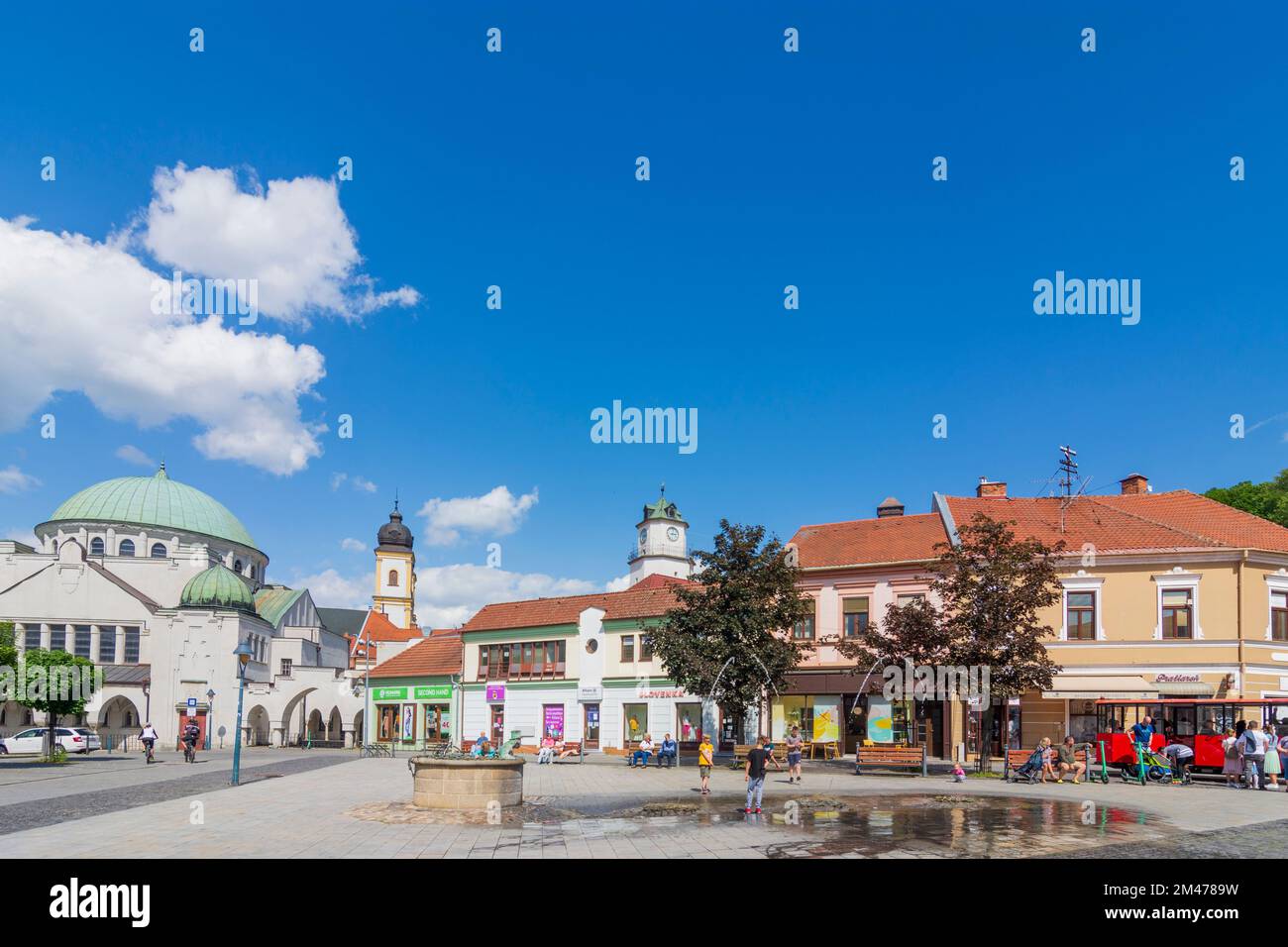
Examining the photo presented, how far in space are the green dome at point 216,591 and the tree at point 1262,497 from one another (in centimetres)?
5697

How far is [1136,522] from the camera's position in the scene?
38906mm

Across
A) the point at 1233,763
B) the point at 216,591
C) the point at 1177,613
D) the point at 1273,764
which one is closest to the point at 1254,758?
the point at 1273,764

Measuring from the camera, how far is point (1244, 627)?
115 ft

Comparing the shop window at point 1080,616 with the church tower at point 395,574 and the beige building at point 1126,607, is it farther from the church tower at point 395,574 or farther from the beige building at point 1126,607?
the church tower at point 395,574

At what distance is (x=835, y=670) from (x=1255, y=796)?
17.8 meters

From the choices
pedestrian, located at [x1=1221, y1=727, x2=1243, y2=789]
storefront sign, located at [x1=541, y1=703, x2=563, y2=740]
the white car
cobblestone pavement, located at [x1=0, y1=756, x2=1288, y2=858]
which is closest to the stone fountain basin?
cobblestone pavement, located at [x1=0, y1=756, x2=1288, y2=858]

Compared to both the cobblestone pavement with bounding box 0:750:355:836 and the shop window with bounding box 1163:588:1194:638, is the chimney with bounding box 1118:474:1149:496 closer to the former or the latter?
the shop window with bounding box 1163:588:1194:638

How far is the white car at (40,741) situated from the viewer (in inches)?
1900

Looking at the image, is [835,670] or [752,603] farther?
[835,670]

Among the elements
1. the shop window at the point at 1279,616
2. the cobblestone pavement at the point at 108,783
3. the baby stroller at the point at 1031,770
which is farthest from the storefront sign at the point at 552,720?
the shop window at the point at 1279,616

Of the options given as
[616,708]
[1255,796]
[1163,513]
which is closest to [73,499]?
[616,708]

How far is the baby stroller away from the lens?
27703mm

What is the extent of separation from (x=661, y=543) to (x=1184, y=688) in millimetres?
62014
